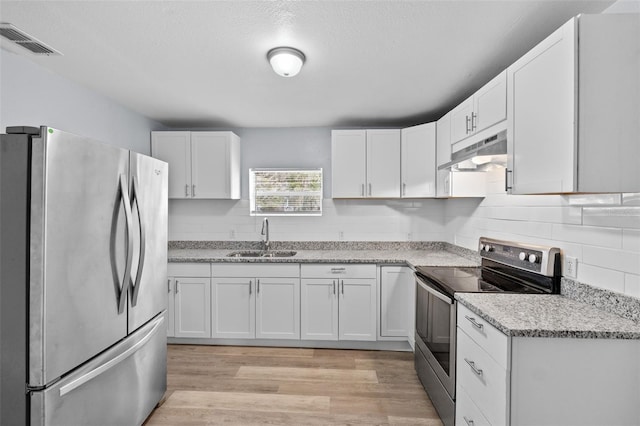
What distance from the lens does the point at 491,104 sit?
2023mm

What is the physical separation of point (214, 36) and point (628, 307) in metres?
2.48

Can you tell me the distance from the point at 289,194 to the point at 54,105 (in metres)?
2.28

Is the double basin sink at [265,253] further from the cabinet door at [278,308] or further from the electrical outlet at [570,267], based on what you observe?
the electrical outlet at [570,267]

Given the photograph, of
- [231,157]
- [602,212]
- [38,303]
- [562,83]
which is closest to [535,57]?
[562,83]

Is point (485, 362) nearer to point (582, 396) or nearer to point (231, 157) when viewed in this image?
point (582, 396)

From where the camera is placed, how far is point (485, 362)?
156cm

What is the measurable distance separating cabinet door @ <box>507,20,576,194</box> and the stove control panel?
0.51 metres

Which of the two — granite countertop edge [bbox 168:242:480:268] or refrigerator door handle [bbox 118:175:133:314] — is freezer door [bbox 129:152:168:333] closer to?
refrigerator door handle [bbox 118:175:133:314]

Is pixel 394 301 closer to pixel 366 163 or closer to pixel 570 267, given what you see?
pixel 366 163

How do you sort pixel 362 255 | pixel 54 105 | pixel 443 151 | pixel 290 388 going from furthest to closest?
pixel 362 255 < pixel 443 151 < pixel 290 388 < pixel 54 105

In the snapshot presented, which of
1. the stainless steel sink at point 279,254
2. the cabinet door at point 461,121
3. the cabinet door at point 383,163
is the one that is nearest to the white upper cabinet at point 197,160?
the stainless steel sink at point 279,254

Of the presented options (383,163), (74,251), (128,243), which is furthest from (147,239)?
(383,163)

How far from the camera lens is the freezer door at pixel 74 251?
53.0 inches

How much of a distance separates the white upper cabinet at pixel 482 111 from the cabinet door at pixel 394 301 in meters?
1.33
